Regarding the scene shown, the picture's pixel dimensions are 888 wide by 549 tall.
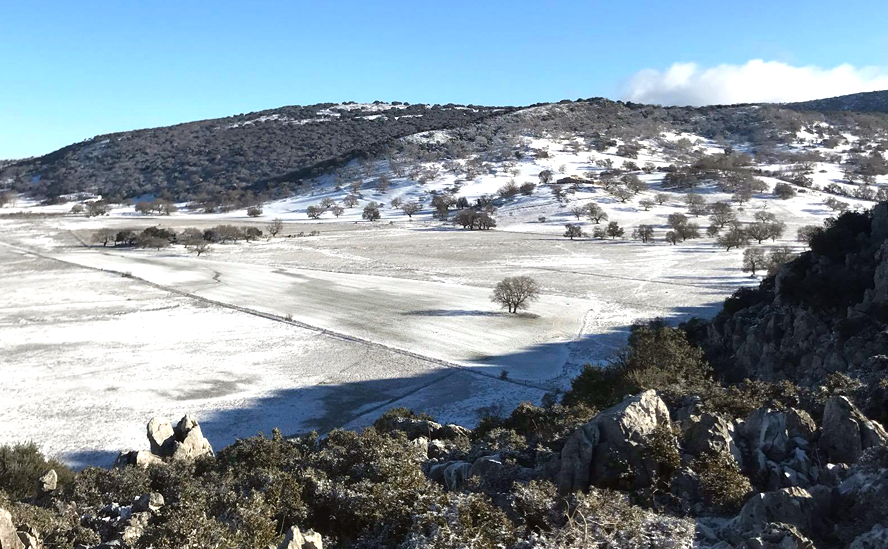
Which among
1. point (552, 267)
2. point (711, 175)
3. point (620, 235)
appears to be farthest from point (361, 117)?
point (552, 267)

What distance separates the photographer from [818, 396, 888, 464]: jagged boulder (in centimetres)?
893

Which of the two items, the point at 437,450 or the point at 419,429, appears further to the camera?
the point at 419,429

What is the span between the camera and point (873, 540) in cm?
620

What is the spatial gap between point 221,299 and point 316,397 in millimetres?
18829

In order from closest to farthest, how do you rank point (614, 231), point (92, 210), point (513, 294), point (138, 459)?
point (138, 459), point (513, 294), point (614, 231), point (92, 210)

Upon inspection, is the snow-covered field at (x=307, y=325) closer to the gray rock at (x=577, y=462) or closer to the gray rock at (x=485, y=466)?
the gray rock at (x=485, y=466)

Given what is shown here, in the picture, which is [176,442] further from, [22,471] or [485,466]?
[485,466]

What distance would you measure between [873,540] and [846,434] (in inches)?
130

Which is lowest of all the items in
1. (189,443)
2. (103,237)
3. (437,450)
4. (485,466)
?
(189,443)

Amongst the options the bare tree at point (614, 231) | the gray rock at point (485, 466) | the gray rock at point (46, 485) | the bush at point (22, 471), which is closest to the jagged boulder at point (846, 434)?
the gray rock at point (485, 466)

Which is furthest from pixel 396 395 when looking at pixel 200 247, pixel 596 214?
pixel 596 214

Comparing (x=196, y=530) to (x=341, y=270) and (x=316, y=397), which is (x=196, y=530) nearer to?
(x=316, y=397)

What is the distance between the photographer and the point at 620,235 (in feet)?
225

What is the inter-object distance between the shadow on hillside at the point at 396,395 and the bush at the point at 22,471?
108 inches
